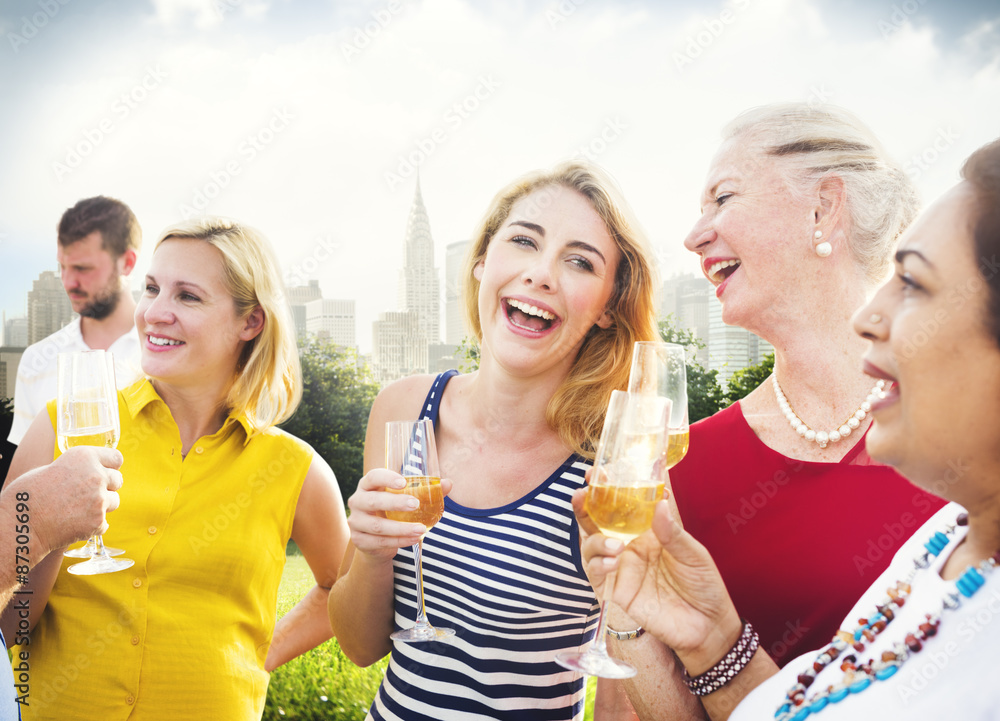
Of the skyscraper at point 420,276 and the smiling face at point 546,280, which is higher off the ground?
the smiling face at point 546,280

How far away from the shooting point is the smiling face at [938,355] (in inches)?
47.0

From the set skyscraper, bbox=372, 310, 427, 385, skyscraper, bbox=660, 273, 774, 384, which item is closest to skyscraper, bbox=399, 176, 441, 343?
skyscraper, bbox=372, 310, 427, 385

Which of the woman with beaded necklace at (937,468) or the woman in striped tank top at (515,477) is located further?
the woman in striped tank top at (515,477)

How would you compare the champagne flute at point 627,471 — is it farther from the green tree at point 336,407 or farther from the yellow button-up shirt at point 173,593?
the green tree at point 336,407

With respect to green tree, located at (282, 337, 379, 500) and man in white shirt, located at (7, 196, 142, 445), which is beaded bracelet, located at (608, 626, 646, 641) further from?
green tree, located at (282, 337, 379, 500)

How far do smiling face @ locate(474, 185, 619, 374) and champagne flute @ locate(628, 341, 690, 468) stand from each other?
59 cm

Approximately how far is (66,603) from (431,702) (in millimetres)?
1536

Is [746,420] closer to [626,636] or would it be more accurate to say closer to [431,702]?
[626,636]

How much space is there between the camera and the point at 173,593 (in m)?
2.87

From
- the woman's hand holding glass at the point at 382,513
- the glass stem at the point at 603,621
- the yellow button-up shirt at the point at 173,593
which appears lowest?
the yellow button-up shirt at the point at 173,593

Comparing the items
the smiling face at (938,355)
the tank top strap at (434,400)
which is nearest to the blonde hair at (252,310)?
the tank top strap at (434,400)

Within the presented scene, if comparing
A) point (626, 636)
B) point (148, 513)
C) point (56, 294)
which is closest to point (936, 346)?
point (626, 636)

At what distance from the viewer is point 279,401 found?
353 centimetres

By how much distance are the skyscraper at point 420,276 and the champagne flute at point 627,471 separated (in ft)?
132
